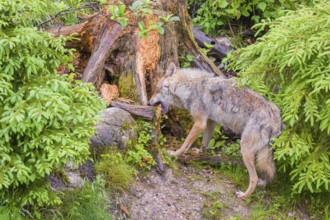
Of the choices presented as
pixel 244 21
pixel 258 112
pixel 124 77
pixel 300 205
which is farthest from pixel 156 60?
pixel 244 21

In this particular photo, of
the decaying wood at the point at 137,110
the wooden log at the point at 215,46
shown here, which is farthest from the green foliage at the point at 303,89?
the wooden log at the point at 215,46

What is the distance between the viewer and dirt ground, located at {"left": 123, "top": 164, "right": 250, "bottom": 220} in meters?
6.41

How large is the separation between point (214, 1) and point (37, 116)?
7.29m

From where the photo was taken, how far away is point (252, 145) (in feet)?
22.3

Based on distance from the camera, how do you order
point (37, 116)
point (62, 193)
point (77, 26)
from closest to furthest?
point (37, 116)
point (62, 193)
point (77, 26)

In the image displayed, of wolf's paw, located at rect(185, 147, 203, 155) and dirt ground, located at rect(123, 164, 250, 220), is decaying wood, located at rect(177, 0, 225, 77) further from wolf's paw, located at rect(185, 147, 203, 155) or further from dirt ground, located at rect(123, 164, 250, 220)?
dirt ground, located at rect(123, 164, 250, 220)

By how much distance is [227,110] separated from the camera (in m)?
7.21

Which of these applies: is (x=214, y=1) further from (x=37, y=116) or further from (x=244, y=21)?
(x=37, y=116)

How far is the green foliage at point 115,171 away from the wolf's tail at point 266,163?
5.56ft

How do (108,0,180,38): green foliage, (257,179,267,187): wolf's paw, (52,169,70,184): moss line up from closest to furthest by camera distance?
(108,0,180,38): green foliage < (52,169,70,184): moss < (257,179,267,187): wolf's paw

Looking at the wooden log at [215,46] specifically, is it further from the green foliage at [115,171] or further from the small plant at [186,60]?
the green foliage at [115,171]

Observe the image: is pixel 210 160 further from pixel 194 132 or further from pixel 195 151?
pixel 194 132

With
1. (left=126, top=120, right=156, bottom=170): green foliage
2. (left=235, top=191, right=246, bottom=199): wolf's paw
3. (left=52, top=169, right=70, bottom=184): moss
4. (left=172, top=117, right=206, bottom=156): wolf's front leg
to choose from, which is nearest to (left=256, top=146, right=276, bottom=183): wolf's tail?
(left=235, top=191, right=246, bottom=199): wolf's paw

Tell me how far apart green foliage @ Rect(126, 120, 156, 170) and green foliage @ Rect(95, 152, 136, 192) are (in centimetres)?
25
